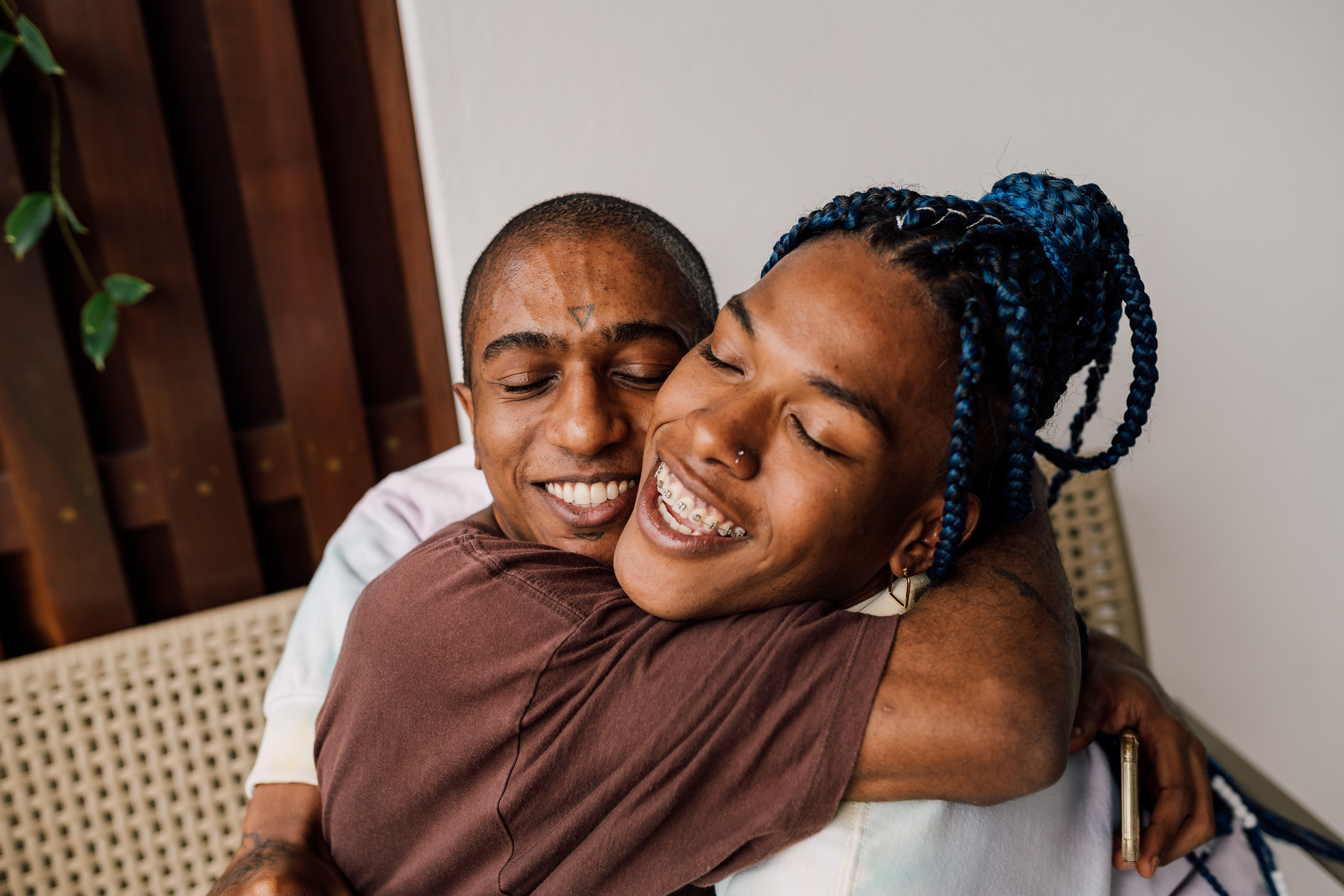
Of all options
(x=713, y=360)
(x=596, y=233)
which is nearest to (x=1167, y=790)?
(x=713, y=360)

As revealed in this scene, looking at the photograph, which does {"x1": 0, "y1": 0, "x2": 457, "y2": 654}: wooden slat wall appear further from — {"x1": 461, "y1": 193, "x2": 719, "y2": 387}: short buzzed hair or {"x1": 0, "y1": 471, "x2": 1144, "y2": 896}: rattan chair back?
{"x1": 461, "y1": 193, "x2": 719, "y2": 387}: short buzzed hair

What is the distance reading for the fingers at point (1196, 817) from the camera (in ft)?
3.31

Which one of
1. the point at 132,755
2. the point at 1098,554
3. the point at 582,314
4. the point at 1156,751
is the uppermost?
the point at 582,314

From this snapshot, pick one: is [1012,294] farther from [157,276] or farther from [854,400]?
[157,276]

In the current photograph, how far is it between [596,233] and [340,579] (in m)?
0.79

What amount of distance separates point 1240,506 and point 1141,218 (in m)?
0.86

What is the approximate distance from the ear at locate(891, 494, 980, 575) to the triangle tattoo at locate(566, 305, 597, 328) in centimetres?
50

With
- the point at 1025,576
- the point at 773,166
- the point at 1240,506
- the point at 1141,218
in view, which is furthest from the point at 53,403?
the point at 1240,506

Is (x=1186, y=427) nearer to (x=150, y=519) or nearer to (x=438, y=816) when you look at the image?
(x=438, y=816)

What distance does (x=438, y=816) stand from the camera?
3.10 ft

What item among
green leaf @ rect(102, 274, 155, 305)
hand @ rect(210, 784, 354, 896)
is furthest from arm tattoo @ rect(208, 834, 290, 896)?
green leaf @ rect(102, 274, 155, 305)

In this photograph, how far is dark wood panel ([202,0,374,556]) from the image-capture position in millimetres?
1586

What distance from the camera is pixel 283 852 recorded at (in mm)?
1067

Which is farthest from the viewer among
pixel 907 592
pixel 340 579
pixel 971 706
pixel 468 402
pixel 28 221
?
pixel 28 221
